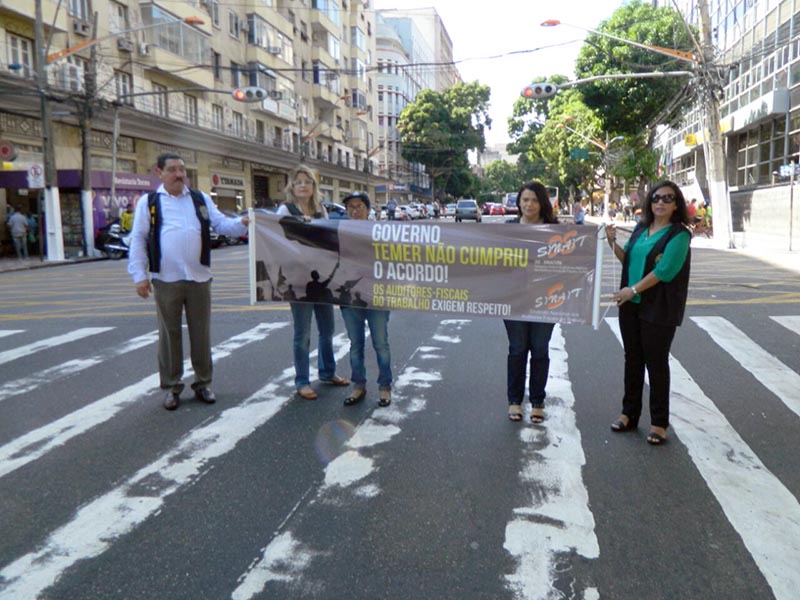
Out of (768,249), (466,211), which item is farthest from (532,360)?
(466,211)

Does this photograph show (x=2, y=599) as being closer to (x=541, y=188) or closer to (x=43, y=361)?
(x=541, y=188)

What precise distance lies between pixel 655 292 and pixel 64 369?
18.9 feet

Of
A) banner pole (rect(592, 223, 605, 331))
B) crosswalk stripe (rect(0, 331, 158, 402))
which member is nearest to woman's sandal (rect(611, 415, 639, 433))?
banner pole (rect(592, 223, 605, 331))

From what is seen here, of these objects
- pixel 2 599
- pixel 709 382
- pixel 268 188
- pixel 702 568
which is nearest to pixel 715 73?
pixel 709 382

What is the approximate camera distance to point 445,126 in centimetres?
7381

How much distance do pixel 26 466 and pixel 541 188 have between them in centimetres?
407

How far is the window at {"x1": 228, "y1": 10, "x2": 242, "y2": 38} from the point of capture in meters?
38.8

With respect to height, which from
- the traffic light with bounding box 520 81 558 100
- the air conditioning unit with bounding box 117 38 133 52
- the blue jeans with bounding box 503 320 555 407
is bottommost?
the blue jeans with bounding box 503 320 555 407

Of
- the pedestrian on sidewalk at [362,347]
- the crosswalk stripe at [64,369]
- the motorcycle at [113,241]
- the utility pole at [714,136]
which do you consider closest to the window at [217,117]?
the motorcycle at [113,241]

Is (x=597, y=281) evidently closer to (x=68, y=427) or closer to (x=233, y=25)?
(x=68, y=427)

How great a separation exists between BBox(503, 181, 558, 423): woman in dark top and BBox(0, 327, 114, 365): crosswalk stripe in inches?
220

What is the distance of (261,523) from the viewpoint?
3592 millimetres

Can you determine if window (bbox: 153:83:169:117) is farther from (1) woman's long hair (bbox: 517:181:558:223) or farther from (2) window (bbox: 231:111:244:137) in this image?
(1) woman's long hair (bbox: 517:181:558:223)

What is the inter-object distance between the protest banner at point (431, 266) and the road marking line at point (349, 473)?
0.87m
